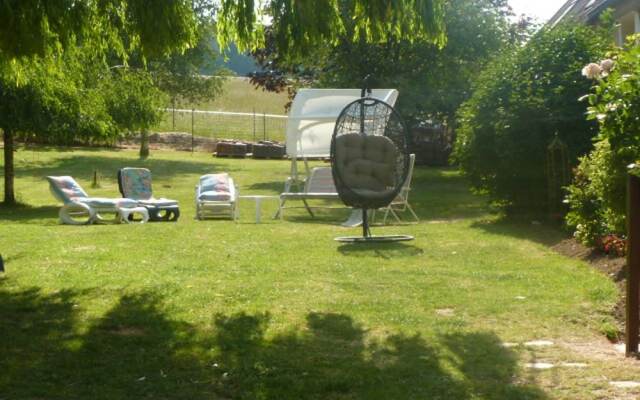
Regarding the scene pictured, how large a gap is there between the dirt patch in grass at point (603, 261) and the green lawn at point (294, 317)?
13 centimetres

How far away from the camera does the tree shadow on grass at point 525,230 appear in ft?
42.6

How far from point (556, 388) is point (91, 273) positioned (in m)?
5.03

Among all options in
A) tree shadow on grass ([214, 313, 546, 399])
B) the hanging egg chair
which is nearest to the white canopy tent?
the hanging egg chair

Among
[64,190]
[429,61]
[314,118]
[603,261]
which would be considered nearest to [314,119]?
[314,118]

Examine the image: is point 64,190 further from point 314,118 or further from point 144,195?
point 314,118

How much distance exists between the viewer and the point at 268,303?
7.89 metres

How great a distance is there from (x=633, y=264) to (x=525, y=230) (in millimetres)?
7868

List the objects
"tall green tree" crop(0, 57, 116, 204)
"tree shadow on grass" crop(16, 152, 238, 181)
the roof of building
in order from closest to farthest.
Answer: the roof of building, "tall green tree" crop(0, 57, 116, 204), "tree shadow on grass" crop(16, 152, 238, 181)

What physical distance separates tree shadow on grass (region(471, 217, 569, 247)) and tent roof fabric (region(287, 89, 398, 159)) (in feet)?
16.4

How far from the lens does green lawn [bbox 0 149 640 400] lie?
5.53m

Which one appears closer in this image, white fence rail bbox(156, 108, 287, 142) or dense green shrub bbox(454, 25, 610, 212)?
dense green shrub bbox(454, 25, 610, 212)

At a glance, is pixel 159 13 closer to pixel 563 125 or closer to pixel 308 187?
pixel 563 125

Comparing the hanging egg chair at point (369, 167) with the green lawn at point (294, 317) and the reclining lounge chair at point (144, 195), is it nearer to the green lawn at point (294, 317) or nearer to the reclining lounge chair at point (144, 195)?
the green lawn at point (294, 317)

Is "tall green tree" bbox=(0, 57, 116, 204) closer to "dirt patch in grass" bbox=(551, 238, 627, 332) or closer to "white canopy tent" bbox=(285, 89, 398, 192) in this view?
"white canopy tent" bbox=(285, 89, 398, 192)
